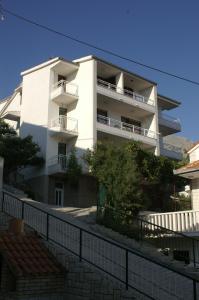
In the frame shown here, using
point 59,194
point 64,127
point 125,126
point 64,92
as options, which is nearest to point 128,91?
point 125,126

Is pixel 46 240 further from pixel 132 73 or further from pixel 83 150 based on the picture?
pixel 132 73

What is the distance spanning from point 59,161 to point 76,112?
498 centimetres

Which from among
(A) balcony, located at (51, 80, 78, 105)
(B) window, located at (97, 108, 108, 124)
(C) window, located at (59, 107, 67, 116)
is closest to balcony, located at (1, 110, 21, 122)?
(C) window, located at (59, 107, 67, 116)

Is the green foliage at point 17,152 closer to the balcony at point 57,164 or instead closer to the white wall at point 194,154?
the balcony at point 57,164

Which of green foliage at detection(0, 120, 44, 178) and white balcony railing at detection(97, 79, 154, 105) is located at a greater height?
white balcony railing at detection(97, 79, 154, 105)

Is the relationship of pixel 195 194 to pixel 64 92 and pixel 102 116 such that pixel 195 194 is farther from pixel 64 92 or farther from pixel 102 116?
pixel 64 92

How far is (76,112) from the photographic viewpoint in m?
35.6

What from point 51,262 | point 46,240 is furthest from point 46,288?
point 46,240

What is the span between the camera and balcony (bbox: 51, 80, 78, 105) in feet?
114

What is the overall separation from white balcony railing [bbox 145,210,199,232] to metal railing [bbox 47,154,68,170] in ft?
42.8

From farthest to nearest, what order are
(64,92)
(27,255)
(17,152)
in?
(64,92)
(17,152)
(27,255)

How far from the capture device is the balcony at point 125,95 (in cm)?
3606

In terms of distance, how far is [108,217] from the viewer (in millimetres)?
19250

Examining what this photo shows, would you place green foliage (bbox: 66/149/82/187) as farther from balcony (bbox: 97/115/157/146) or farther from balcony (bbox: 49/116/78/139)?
balcony (bbox: 97/115/157/146)
